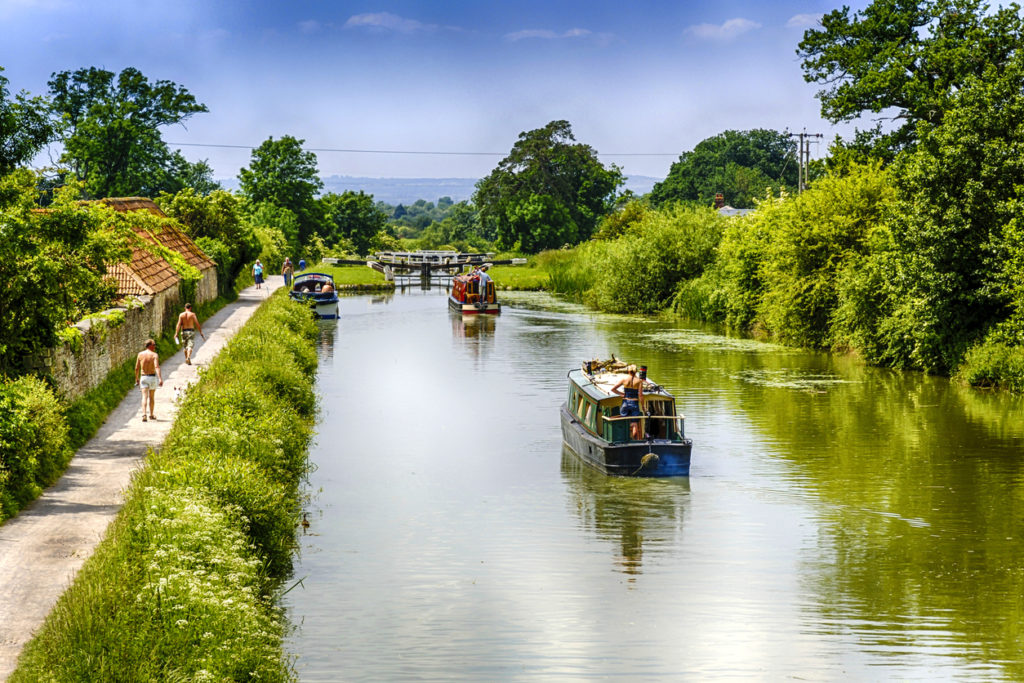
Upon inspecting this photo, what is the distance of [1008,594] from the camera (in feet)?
57.1

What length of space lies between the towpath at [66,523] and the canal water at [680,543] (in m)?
3.09

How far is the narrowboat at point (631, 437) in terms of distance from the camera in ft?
80.3

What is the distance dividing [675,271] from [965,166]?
31449 millimetres

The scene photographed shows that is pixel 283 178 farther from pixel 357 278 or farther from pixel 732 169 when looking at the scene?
pixel 732 169

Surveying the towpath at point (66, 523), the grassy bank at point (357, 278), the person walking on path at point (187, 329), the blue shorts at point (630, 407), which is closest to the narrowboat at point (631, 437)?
the blue shorts at point (630, 407)

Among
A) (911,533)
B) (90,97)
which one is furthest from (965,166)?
(90,97)

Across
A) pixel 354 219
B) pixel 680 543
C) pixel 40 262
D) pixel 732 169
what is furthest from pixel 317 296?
pixel 732 169

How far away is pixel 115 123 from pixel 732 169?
96835mm

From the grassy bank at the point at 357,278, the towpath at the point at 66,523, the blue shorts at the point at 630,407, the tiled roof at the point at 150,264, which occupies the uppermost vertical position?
the tiled roof at the point at 150,264

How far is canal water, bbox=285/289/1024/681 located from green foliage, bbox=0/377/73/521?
433cm

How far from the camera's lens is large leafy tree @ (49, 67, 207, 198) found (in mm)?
87312

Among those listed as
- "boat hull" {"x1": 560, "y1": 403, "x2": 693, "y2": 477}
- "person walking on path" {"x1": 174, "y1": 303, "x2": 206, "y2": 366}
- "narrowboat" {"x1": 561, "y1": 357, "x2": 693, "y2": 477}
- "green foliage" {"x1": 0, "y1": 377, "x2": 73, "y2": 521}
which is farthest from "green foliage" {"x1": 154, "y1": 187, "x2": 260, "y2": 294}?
"green foliage" {"x1": 0, "y1": 377, "x2": 73, "y2": 521}

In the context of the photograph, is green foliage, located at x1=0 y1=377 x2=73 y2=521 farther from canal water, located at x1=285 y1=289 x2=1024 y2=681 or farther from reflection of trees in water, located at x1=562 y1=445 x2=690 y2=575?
reflection of trees in water, located at x1=562 y1=445 x2=690 y2=575

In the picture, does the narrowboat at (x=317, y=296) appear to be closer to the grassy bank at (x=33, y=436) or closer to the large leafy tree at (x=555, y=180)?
the grassy bank at (x=33, y=436)
